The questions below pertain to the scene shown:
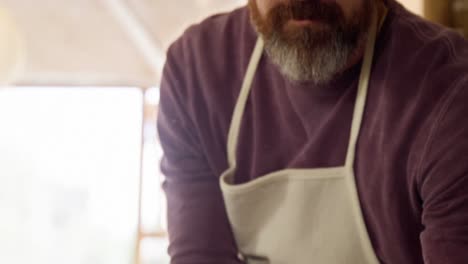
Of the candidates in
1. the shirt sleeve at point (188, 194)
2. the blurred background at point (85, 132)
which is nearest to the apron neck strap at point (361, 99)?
the shirt sleeve at point (188, 194)

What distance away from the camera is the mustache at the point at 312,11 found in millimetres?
562

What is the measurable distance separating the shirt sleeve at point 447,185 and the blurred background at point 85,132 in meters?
0.39

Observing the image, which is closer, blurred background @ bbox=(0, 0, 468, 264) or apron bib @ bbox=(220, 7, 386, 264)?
apron bib @ bbox=(220, 7, 386, 264)

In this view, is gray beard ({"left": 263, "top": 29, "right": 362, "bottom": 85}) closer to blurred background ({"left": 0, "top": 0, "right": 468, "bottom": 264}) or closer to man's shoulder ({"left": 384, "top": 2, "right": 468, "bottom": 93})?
man's shoulder ({"left": 384, "top": 2, "right": 468, "bottom": 93})

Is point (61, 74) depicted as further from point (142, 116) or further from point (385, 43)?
point (385, 43)

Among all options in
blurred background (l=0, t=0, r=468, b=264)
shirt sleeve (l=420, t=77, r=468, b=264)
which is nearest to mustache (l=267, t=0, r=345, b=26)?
shirt sleeve (l=420, t=77, r=468, b=264)

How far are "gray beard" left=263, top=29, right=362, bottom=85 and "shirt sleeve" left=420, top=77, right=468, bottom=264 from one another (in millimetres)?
116

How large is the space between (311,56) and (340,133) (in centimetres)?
9

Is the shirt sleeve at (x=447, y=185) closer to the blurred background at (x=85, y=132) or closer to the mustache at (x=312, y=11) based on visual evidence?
the mustache at (x=312, y=11)

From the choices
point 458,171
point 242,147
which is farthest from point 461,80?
point 242,147

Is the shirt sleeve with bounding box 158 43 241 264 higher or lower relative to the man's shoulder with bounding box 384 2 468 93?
lower

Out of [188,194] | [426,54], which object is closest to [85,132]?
[188,194]

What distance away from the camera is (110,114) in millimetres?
926

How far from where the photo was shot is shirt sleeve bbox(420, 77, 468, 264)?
1.60ft
